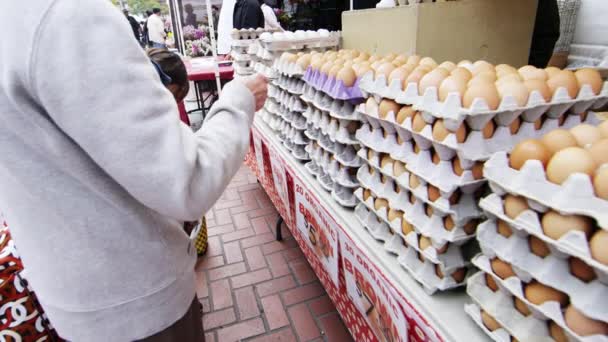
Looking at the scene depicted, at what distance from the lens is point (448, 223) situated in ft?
3.74

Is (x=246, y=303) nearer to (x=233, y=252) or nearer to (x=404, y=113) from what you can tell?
(x=233, y=252)

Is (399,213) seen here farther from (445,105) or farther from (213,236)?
(213,236)

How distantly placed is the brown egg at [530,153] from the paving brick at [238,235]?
8.65 ft

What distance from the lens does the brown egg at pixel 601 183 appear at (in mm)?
716

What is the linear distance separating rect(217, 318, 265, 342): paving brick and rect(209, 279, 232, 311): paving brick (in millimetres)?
204

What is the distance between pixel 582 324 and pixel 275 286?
6.85 feet

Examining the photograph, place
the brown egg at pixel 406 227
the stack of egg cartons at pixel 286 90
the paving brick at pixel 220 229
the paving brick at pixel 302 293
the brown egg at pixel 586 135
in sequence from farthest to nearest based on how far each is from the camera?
the paving brick at pixel 220 229 → the paving brick at pixel 302 293 → the stack of egg cartons at pixel 286 90 → the brown egg at pixel 406 227 → the brown egg at pixel 586 135

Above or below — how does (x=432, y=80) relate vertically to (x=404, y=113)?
above

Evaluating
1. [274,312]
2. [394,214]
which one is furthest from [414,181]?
[274,312]

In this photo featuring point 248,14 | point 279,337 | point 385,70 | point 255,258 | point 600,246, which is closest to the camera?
point 600,246

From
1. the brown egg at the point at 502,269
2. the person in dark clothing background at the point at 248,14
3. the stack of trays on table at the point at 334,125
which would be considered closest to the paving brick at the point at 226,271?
the stack of trays on table at the point at 334,125

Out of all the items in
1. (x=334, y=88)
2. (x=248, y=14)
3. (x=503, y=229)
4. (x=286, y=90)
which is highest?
(x=248, y=14)

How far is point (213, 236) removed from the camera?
10.9ft

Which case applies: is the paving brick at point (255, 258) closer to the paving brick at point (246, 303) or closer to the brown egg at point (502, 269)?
the paving brick at point (246, 303)
